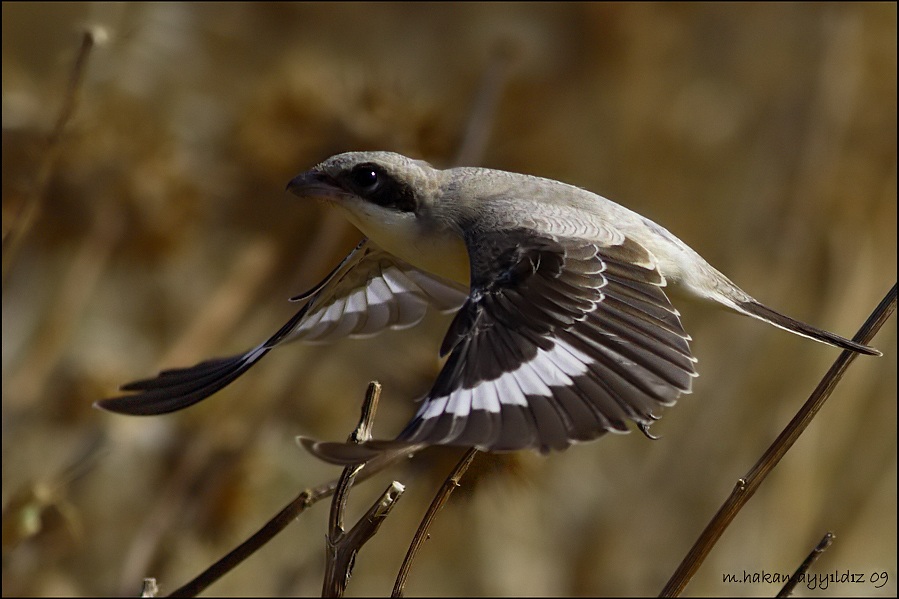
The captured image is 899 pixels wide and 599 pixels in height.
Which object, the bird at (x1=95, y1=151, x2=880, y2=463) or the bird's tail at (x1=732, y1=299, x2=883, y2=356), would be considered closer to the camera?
the bird at (x1=95, y1=151, x2=880, y2=463)

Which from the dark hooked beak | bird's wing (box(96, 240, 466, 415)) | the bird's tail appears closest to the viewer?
the bird's tail

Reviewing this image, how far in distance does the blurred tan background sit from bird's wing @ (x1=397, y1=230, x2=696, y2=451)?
58 cm

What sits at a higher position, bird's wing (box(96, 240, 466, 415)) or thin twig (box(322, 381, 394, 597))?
bird's wing (box(96, 240, 466, 415))

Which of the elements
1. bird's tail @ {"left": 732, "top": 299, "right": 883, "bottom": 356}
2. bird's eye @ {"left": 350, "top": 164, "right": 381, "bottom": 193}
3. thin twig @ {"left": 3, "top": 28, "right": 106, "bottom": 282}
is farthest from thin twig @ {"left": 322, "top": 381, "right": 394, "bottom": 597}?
thin twig @ {"left": 3, "top": 28, "right": 106, "bottom": 282}

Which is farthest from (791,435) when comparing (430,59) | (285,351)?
(430,59)

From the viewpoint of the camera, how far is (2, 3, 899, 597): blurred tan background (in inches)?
137

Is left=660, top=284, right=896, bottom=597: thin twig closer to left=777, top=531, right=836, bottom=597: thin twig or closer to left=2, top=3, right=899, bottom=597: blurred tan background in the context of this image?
left=777, top=531, right=836, bottom=597: thin twig

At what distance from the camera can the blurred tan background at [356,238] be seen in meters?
3.49

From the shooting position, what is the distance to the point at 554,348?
193cm

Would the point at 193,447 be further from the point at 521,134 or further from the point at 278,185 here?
the point at 521,134

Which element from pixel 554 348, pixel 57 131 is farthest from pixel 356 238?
pixel 554 348

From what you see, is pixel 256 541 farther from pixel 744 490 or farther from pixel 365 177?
pixel 365 177

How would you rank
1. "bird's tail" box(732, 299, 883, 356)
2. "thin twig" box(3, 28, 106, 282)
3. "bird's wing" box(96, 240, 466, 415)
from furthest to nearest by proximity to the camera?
"bird's wing" box(96, 240, 466, 415)
"thin twig" box(3, 28, 106, 282)
"bird's tail" box(732, 299, 883, 356)

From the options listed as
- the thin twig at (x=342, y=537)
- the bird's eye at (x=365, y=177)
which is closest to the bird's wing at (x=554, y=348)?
the thin twig at (x=342, y=537)
